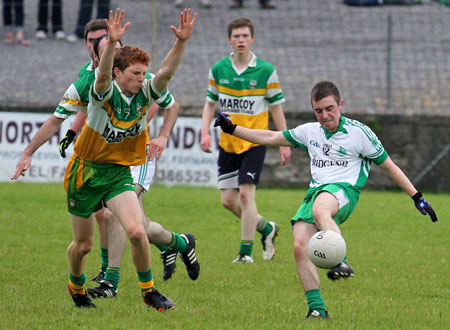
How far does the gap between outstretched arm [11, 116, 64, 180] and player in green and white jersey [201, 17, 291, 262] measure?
9.62 ft

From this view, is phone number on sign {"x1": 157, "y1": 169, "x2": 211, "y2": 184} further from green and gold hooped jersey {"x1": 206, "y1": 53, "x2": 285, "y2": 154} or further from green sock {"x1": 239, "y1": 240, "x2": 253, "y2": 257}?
green sock {"x1": 239, "y1": 240, "x2": 253, "y2": 257}

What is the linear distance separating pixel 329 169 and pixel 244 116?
2886mm

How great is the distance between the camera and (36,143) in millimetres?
5945

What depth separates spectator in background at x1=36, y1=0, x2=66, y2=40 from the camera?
18.2 m

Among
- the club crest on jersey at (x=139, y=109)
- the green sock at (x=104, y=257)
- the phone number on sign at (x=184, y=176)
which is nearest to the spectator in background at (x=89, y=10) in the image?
the phone number on sign at (x=184, y=176)

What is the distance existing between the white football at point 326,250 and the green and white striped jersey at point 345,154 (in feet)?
2.27

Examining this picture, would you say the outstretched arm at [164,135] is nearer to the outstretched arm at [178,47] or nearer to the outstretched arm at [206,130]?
the outstretched arm at [178,47]

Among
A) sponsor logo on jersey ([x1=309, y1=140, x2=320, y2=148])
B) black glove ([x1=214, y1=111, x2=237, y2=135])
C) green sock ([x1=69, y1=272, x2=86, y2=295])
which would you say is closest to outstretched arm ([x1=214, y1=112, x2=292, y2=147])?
black glove ([x1=214, y1=111, x2=237, y2=135])

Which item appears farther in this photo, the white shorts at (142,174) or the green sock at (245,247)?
the green sock at (245,247)

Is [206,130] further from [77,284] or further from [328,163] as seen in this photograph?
[77,284]

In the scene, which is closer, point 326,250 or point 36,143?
point 326,250

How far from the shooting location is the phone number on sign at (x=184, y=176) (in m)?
14.7

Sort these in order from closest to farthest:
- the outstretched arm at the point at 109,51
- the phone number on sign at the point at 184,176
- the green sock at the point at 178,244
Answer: the outstretched arm at the point at 109,51, the green sock at the point at 178,244, the phone number on sign at the point at 184,176

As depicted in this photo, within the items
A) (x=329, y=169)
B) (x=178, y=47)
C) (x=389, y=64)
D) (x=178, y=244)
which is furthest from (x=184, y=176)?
(x=178, y=47)
